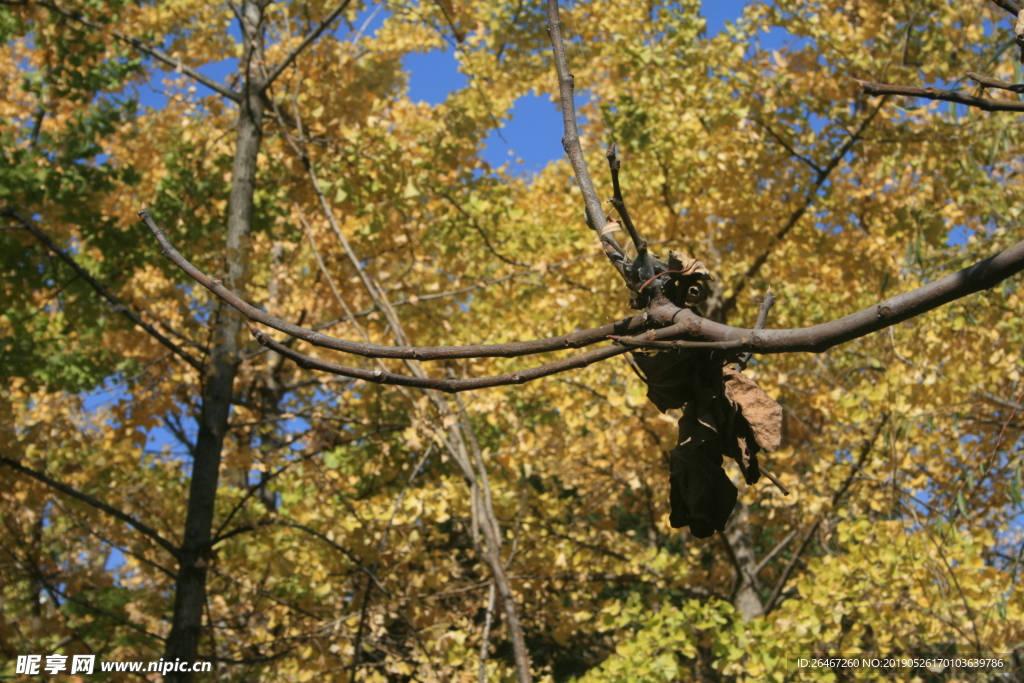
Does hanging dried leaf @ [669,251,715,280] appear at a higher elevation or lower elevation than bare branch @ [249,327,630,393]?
higher

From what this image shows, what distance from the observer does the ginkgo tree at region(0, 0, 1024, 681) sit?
414 cm

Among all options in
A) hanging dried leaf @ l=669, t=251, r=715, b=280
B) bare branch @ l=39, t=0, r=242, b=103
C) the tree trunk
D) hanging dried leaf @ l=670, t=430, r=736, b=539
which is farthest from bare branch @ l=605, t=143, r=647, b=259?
bare branch @ l=39, t=0, r=242, b=103

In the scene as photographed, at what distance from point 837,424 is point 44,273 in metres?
5.58

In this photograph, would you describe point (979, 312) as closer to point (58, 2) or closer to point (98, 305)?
point (98, 305)

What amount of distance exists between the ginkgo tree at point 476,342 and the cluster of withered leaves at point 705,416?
193 centimetres

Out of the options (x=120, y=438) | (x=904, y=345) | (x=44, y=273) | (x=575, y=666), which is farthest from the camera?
(x=575, y=666)

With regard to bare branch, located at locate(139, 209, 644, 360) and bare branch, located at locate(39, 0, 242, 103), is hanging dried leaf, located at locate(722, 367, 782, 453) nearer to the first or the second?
bare branch, located at locate(139, 209, 644, 360)

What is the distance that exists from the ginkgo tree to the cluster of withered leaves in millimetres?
1925

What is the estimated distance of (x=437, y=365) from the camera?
5.89 metres

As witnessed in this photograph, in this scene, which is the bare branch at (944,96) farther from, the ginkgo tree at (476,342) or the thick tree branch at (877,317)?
the ginkgo tree at (476,342)

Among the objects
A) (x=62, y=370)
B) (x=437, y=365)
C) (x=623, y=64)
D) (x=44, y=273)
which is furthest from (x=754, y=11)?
(x=62, y=370)

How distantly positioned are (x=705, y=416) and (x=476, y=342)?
470cm

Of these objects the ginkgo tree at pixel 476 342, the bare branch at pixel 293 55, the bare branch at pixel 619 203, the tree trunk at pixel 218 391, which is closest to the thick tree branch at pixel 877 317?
the bare branch at pixel 619 203

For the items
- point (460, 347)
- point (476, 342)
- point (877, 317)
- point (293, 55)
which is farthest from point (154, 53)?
point (877, 317)
